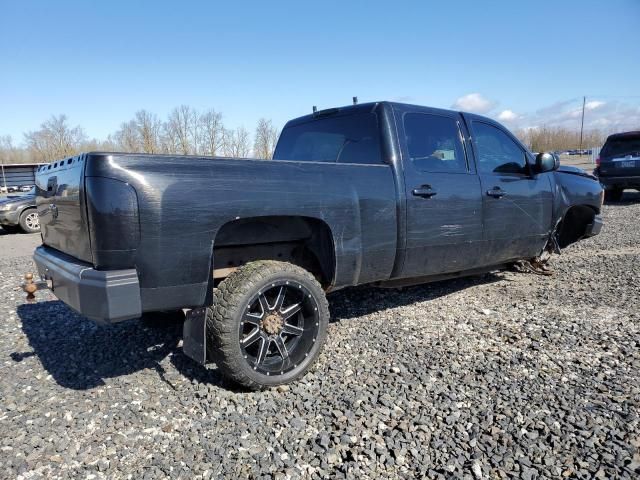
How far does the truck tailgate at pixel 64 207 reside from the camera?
2570 millimetres

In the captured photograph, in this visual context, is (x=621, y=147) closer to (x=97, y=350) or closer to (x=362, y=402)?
(x=362, y=402)

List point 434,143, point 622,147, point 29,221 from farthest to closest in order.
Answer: point 29,221 → point 622,147 → point 434,143

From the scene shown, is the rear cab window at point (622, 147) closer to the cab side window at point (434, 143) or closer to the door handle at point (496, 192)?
the door handle at point (496, 192)

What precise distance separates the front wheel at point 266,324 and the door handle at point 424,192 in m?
1.17

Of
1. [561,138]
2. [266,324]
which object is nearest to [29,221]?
[266,324]

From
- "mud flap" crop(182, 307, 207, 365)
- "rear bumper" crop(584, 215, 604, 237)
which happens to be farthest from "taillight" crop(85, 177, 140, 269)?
"rear bumper" crop(584, 215, 604, 237)

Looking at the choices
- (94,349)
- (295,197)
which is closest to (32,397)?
(94,349)

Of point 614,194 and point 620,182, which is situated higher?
point 620,182

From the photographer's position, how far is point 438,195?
12.7ft

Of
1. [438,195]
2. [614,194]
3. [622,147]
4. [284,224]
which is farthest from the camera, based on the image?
[614,194]

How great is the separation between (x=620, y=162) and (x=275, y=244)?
12.1 meters

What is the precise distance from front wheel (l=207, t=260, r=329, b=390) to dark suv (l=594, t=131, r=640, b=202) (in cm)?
1202

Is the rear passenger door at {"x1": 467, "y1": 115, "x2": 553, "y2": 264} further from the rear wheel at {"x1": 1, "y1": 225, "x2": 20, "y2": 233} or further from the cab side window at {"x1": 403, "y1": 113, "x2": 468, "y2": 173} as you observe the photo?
the rear wheel at {"x1": 1, "y1": 225, "x2": 20, "y2": 233}

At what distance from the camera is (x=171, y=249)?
2.57 metres
